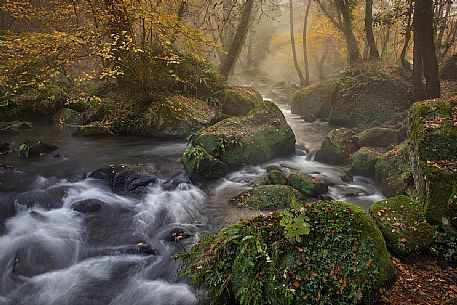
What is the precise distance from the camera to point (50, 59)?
9.89 meters

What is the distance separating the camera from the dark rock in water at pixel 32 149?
1045 centimetres

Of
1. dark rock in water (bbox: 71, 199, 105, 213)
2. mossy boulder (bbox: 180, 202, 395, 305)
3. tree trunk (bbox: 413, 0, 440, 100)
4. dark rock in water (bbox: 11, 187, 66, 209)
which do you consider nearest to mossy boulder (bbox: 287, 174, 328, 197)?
mossy boulder (bbox: 180, 202, 395, 305)

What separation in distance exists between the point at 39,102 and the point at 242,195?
507 inches

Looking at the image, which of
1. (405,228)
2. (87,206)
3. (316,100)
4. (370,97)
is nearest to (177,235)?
→ (87,206)

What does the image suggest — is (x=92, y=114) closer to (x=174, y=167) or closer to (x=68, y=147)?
(x=68, y=147)

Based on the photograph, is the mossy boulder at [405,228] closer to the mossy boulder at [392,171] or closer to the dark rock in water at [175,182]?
the mossy boulder at [392,171]

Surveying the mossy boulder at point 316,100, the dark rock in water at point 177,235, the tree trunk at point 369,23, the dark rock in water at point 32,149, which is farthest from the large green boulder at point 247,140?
the tree trunk at point 369,23

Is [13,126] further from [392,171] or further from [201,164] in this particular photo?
[392,171]

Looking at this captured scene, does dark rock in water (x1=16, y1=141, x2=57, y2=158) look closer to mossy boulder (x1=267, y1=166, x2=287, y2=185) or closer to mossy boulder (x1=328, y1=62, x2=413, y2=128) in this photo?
mossy boulder (x1=267, y1=166, x2=287, y2=185)

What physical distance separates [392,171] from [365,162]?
1.36m

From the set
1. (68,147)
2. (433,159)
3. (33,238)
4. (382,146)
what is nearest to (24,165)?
(68,147)

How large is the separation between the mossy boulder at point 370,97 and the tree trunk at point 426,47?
2141mm

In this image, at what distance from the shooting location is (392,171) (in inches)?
348

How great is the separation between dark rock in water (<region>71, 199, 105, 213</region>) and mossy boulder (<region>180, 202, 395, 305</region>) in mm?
4143
